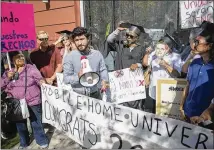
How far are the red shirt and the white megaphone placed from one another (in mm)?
1495

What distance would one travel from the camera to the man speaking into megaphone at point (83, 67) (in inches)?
149

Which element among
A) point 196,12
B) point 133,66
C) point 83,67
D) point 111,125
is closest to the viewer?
point 111,125

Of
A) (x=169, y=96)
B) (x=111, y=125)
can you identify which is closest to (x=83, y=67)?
(x=111, y=125)

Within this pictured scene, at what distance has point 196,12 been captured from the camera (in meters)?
5.42

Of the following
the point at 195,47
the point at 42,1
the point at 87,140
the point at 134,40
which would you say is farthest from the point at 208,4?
the point at 42,1

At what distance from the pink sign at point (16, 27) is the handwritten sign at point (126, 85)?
1.39 m

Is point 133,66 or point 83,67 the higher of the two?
point 83,67

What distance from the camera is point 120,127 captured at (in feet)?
11.2

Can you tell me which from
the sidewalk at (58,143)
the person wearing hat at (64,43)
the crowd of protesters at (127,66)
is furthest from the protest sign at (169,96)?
the person wearing hat at (64,43)

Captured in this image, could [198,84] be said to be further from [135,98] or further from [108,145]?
[135,98]

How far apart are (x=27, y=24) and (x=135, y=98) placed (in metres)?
2.00

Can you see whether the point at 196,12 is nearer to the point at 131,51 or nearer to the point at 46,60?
the point at 131,51

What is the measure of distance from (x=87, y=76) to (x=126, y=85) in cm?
132

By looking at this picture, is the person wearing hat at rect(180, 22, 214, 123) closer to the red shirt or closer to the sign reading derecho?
the sign reading derecho
